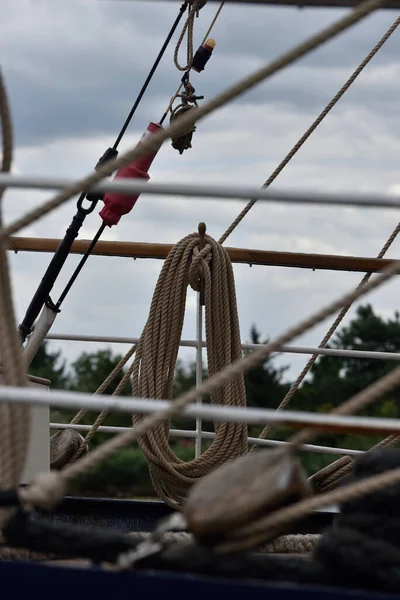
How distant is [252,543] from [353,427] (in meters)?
0.27

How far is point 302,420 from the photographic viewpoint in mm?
1689

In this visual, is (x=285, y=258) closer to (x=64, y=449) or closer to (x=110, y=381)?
(x=110, y=381)

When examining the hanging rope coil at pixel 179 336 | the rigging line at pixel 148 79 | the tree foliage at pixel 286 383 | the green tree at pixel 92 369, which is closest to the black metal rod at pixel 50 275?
the hanging rope coil at pixel 179 336

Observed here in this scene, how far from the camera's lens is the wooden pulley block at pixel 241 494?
5.23ft

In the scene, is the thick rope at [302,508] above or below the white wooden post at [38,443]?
below


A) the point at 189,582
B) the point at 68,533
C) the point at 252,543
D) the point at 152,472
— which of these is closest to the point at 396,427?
the point at 252,543

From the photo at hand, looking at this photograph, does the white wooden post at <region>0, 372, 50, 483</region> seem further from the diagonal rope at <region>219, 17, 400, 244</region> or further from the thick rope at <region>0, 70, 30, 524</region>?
the diagonal rope at <region>219, 17, 400, 244</region>

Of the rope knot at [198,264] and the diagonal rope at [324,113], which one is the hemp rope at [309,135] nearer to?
the diagonal rope at [324,113]

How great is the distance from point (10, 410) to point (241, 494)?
1.46 ft

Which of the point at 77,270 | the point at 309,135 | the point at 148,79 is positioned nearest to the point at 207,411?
the point at 77,270

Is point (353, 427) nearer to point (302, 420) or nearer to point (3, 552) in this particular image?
point (302, 420)

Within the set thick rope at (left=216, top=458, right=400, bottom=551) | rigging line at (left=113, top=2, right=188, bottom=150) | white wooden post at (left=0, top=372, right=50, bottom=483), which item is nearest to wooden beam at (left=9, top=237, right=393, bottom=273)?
rigging line at (left=113, top=2, right=188, bottom=150)

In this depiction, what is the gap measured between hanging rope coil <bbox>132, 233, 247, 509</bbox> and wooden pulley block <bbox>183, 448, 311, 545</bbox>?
4.73 ft

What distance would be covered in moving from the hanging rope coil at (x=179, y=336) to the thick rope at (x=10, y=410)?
1288 mm
